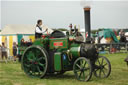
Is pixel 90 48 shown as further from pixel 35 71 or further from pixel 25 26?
pixel 25 26

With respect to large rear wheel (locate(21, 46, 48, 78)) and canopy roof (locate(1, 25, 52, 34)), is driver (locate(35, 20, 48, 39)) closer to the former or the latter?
large rear wheel (locate(21, 46, 48, 78))

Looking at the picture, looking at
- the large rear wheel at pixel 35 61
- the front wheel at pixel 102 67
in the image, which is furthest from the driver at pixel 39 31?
the front wheel at pixel 102 67

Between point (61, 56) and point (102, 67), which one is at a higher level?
point (61, 56)

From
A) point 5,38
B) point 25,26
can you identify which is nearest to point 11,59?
point 5,38

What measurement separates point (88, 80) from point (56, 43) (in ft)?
4.72

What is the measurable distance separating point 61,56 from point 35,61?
91 cm

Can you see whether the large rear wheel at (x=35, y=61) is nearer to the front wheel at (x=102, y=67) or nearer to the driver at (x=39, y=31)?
the driver at (x=39, y=31)

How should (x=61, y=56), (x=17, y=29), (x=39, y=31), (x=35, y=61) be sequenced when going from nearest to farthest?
(x=61, y=56)
(x=35, y=61)
(x=39, y=31)
(x=17, y=29)

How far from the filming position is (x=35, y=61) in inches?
294

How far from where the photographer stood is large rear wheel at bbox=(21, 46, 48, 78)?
287 inches

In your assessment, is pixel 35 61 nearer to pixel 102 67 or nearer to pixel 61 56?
pixel 61 56

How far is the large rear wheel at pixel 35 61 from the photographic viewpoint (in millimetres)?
7284

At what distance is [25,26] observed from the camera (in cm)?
2047

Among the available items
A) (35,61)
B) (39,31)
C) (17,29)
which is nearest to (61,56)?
(35,61)
